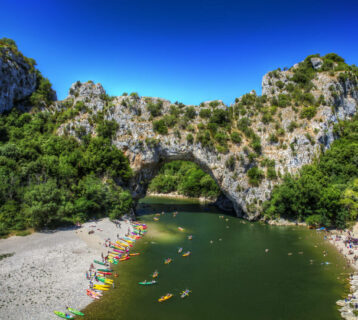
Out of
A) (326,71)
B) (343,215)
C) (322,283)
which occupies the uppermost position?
(326,71)

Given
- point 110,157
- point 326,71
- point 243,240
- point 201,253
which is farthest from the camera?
point 326,71

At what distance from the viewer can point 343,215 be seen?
40.7m

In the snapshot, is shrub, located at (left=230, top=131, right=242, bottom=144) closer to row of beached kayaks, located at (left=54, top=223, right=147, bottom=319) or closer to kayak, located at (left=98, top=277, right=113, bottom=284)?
row of beached kayaks, located at (left=54, top=223, right=147, bottom=319)

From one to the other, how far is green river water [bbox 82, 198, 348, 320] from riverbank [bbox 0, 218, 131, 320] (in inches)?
136

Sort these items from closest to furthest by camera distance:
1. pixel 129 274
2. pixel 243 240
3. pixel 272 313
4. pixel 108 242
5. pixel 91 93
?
pixel 272 313, pixel 129 274, pixel 108 242, pixel 243 240, pixel 91 93

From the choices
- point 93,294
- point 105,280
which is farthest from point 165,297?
point 105,280

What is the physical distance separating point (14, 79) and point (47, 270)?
158ft

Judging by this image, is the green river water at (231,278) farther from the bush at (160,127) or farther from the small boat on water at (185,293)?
Answer: the bush at (160,127)

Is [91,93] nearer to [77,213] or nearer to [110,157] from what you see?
[110,157]

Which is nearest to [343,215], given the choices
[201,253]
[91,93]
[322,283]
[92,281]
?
[322,283]

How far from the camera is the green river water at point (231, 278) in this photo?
65.4 feet

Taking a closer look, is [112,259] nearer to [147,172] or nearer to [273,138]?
[147,172]

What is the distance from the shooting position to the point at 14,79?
2144 inches

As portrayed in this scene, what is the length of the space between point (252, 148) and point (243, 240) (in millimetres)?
22853
